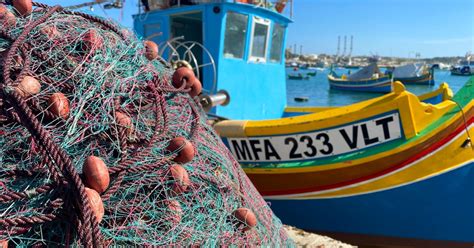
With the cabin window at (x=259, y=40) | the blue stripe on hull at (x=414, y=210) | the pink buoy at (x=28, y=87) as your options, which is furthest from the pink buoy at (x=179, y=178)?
the cabin window at (x=259, y=40)

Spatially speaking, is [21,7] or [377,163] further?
[377,163]

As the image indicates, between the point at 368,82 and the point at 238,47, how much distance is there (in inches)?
1153

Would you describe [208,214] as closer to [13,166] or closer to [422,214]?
[13,166]

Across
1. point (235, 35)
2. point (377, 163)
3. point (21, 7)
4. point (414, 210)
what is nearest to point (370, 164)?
point (377, 163)

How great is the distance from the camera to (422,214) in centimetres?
417

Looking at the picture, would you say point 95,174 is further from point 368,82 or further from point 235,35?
point 368,82

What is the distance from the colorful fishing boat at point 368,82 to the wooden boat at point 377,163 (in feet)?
97.4

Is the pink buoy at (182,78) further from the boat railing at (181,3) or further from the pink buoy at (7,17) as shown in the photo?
the boat railing at (181,3)

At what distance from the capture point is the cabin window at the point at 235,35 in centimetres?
588

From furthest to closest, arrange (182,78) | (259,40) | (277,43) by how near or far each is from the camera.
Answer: (277,43), (259,40), (182,78)

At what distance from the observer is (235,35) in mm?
6008

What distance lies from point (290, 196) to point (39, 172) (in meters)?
3.39

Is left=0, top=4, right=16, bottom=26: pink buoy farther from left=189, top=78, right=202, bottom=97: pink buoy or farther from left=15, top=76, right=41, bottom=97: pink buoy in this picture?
left=189, top=78, right=202, bottom=97: pink buoy

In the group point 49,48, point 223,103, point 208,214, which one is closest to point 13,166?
point 49,48
